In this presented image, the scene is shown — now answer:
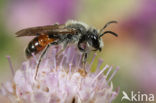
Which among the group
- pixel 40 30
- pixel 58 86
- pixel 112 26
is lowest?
pixel 58 86

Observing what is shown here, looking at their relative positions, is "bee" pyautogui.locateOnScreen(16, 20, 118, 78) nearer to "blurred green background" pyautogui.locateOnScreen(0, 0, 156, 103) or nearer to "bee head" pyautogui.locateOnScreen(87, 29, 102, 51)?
"bee head" pyautogui.locateOnScreen(87, 29, 102, 51)

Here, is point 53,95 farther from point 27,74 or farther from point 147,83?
point 147,83
